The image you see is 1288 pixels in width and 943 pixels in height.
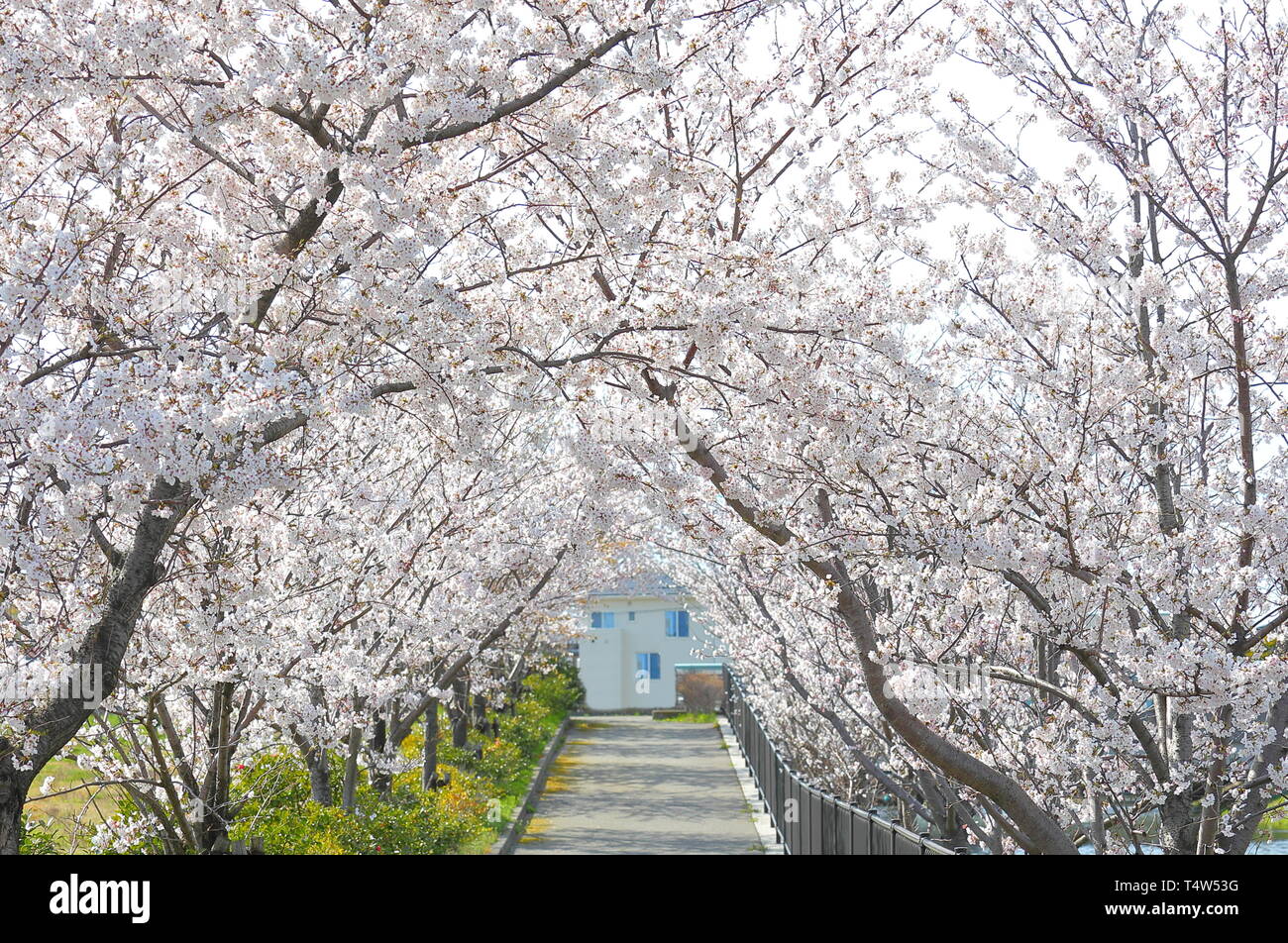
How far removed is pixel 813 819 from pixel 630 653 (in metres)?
36.7

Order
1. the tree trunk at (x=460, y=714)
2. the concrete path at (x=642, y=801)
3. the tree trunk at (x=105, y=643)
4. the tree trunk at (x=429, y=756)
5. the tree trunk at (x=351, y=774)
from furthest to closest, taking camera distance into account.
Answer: the tree trunk at (x=460, y=714)
the tree trunk at (x=429, y=756)
the concrete path at (x=642, y=801)
the tree trunk at (x=351, y=774)
the tree trunk at (x=105, y=643)

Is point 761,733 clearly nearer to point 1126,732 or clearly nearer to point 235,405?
point 1126,732

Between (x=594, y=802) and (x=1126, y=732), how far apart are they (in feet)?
51.4

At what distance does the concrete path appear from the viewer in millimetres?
16672

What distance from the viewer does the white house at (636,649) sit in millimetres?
47125

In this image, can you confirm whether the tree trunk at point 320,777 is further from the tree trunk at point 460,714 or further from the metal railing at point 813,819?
the tree trunk at point 460,714

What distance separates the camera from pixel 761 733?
19156mm

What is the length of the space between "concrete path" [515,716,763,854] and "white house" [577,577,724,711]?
13.8m

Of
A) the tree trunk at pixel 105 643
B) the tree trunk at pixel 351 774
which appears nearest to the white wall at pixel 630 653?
the tree trunk at pixel 351 774

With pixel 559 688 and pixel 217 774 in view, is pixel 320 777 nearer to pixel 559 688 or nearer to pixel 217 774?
pixel 217 774

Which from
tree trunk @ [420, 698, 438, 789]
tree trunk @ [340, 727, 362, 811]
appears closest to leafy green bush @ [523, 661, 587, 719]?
tree trunk @ [420, 698, 438, 789]

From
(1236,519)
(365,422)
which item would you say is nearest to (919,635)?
(1236,519)

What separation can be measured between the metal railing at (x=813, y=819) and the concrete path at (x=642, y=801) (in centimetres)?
68

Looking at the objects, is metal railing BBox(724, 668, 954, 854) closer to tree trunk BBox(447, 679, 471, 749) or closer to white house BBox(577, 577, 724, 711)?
tree trunk BBox(447, 679, 471, 749)
